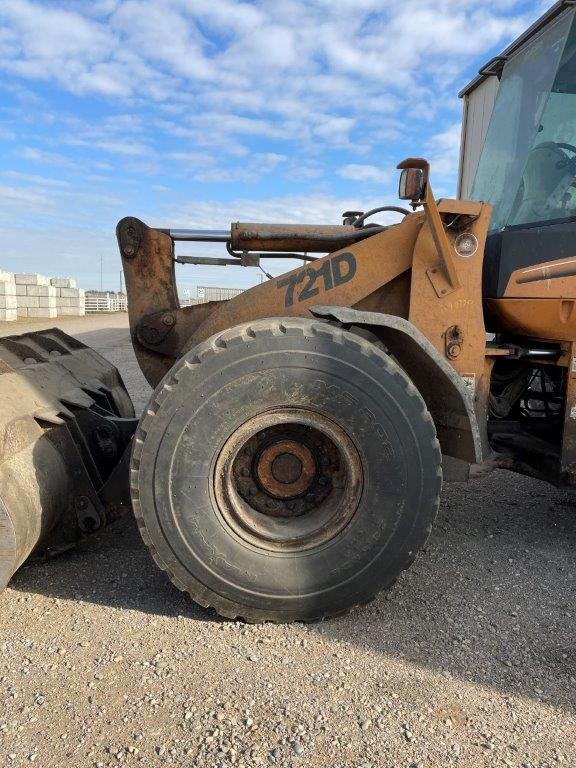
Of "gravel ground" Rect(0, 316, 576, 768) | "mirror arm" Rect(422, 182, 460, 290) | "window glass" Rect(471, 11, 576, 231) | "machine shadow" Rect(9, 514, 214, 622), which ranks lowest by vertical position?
"gravel ground" Rect(0, 316, 576, 768)

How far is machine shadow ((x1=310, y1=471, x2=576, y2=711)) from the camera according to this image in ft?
7.48

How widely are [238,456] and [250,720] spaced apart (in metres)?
1.09

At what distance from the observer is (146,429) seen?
2.41 meters

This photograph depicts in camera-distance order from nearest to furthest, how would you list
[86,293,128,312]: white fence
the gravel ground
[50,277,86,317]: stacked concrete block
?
1. the gravel ground
2. [50,277,86,317]: stacked concrete block
3. [86,293,128,312]: white fence

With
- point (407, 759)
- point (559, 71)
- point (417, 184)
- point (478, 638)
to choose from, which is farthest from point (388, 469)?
point (559, 71)

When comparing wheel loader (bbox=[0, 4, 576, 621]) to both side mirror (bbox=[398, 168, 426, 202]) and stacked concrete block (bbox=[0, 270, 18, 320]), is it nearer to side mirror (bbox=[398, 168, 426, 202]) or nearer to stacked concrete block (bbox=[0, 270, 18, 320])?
side mirror (bbox=[398, 168, 426, 202])

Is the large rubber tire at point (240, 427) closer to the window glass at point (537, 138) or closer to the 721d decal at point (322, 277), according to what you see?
the 721d decal at point (322, 277)

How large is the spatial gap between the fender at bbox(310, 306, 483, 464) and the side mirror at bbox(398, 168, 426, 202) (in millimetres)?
552

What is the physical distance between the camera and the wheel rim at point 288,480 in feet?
8.21

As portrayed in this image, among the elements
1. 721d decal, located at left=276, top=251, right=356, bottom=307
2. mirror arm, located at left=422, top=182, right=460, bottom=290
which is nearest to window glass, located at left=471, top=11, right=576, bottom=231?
mirror arm, located at left=422, top=182, right=460, bottom=290

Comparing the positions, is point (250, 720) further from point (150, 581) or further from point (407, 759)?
point (150, 581)

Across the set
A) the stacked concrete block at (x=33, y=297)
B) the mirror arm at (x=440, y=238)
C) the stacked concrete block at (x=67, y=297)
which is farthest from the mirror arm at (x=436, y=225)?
the stacked concrete block at (x=67, y=297)

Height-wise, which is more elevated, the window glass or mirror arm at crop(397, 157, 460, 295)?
the window glass

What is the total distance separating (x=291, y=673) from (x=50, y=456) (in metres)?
1.49
